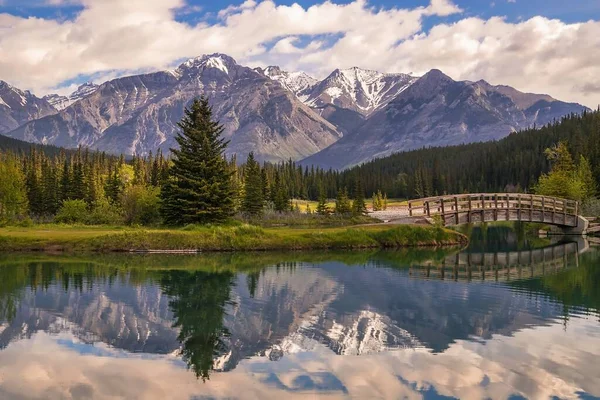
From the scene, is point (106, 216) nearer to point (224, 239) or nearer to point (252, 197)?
point (252, 197)

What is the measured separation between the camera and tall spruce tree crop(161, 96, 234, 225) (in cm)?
6375

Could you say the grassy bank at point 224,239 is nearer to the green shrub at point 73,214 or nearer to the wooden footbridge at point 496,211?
the wooden footbridge at point 496,211

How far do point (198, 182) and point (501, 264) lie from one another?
3131 cm

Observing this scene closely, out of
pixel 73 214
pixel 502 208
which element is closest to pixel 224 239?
pixel 502 208

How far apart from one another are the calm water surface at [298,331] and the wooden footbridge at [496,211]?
19.1 meters

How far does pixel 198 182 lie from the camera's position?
63844 millimetres

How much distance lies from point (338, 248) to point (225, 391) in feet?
137

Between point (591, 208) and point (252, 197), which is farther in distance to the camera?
point (252, 197)

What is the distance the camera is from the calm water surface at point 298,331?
715 inches

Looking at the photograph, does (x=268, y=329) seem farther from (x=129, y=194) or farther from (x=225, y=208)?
(x=129, y=194)

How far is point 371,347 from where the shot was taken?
22.3m

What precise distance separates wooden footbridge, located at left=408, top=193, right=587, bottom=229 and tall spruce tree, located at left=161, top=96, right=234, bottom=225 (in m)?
20.0

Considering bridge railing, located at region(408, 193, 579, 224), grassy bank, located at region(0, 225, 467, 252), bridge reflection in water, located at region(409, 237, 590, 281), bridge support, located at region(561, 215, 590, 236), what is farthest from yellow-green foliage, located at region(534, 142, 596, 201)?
grassy bank, located at region(0, 225, 467, 252)

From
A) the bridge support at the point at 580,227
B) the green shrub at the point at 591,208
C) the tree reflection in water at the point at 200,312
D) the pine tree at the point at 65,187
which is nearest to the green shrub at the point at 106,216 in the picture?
the pine tree at the point at 65,187
